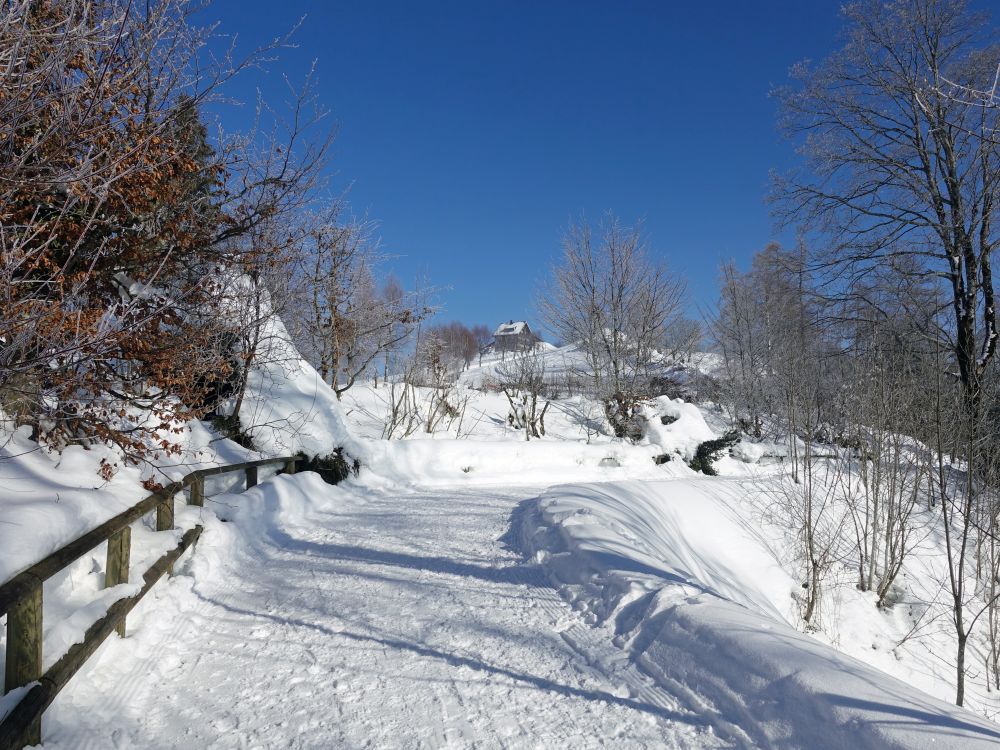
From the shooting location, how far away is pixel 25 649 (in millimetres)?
2520

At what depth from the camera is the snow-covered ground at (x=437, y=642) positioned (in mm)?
2736

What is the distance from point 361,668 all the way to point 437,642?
537mm

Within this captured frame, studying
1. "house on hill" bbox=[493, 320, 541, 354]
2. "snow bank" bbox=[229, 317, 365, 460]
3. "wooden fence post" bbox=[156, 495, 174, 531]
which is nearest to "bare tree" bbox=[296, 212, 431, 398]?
"snow bank" bbox=[229, 317, 365, 460]

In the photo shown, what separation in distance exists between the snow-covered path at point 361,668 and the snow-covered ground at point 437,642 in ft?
0.05

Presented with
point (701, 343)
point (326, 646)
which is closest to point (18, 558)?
point (326, 646)

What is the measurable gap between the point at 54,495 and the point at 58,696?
1159 millimetres

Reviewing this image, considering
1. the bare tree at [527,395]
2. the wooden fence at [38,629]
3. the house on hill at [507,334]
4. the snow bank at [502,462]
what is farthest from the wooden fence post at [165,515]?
the house on hill at [507,334]

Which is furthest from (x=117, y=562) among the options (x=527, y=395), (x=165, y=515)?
(x=527, y=395)

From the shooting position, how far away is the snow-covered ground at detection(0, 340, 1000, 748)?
2.74 m

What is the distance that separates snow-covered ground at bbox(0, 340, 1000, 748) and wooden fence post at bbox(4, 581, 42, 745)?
0.52 ft

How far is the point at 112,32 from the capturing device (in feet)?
15.3

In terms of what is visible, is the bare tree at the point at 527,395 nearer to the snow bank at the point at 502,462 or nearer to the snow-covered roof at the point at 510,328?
the snow bank at the point at 502,462

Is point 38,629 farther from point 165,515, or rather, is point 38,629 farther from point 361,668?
point 165,515

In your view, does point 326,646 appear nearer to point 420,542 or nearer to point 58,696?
point 58,696
